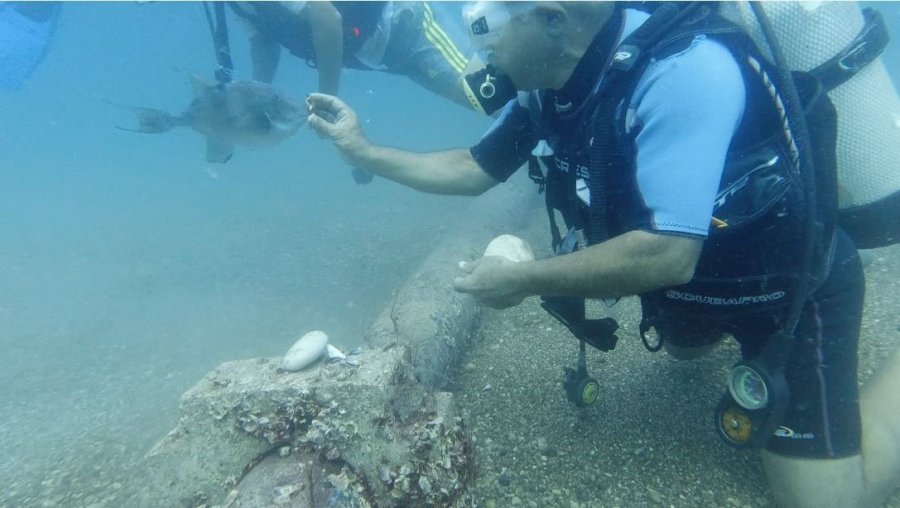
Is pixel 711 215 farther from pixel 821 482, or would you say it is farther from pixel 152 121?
pixel 152 121

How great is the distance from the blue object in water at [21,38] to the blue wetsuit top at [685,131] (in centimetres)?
997

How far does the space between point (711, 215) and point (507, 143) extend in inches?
57.9

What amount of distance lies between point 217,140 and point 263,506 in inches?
197

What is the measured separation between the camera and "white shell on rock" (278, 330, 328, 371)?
2439mm

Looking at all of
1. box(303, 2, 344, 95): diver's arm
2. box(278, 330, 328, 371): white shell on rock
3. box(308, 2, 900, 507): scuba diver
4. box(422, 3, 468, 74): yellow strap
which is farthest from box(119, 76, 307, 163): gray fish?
box(308, 2, 900, 507): scuba diver

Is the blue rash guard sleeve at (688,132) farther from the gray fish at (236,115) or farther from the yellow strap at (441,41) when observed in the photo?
the yellow strap at (441,41)

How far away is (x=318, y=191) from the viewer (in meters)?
15.8

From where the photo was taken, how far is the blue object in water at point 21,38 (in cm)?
783

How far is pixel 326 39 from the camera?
5.52 metres

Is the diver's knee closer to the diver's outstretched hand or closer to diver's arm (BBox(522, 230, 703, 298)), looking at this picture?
diver's arm (BBox(522, 230, 703, 298))

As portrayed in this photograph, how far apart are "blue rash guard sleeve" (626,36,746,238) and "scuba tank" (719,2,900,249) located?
499 millimetres

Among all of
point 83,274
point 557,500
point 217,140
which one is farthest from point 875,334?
point 83,274

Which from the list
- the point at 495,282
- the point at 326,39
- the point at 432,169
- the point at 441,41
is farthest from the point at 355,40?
the point at 495,282

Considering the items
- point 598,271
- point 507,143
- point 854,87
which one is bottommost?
point 507,143
